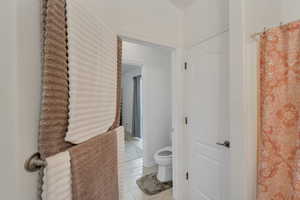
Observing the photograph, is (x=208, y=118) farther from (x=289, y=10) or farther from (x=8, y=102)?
(x=8, y=102)

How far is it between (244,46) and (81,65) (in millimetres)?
1194

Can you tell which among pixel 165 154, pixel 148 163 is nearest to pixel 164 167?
pixel 165 154

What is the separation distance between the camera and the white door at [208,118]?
146 centimetres

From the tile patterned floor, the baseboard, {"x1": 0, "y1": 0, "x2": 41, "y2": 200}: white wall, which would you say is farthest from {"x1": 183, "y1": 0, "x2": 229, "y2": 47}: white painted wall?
the baseboard

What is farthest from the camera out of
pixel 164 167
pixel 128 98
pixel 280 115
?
pixel 128 98

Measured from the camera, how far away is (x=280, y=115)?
3.46ft

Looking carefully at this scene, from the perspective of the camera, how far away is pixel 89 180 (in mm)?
811

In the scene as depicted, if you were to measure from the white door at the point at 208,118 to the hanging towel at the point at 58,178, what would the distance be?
132 cm

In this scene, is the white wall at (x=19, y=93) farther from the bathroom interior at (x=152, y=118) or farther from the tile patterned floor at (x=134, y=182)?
the bathroom interior at (x=152, y=118)

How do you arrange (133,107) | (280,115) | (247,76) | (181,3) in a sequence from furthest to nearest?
1. (133,107)
2. (181,3)
3. (247,76)
4. (280,115)

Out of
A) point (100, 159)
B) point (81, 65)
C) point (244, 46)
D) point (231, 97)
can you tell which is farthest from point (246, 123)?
point (81, 65)

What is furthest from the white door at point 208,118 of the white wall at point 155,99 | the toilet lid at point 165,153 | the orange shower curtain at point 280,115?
the white wall at point 155,99

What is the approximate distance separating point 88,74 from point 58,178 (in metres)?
0.54

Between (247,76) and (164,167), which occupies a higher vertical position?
(247,76)
